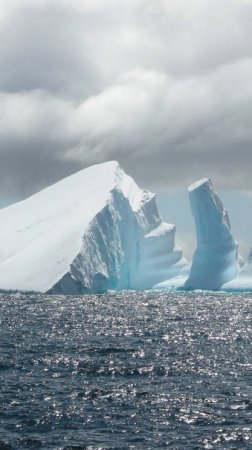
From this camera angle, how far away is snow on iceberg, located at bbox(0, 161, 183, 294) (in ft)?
332

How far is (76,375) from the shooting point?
3566cm

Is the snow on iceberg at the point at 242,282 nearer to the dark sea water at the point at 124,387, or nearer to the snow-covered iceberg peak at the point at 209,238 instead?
the snow-covered iceberg peak at the point at 209,238

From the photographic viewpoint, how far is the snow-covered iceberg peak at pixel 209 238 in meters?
116

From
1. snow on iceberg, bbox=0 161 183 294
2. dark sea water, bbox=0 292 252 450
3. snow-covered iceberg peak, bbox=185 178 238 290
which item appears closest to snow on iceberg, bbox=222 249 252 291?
snow-covered iceberg peak, bbox=185 178 238 290

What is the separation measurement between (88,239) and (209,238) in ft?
72.4

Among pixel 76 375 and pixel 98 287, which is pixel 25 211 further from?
pixel 76 375

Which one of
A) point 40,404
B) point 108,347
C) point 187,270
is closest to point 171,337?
point 108,347

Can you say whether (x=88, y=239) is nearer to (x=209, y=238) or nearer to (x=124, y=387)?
(x=209, y=238)

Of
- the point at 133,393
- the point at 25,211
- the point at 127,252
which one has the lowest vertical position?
the point at 133,393

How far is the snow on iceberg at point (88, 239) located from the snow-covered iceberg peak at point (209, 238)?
28.7 feet

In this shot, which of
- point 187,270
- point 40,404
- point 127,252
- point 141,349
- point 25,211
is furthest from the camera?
point 25,211

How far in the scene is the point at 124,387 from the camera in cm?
3303

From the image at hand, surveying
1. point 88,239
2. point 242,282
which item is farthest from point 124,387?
point 242,282

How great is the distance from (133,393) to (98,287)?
7436 cm
